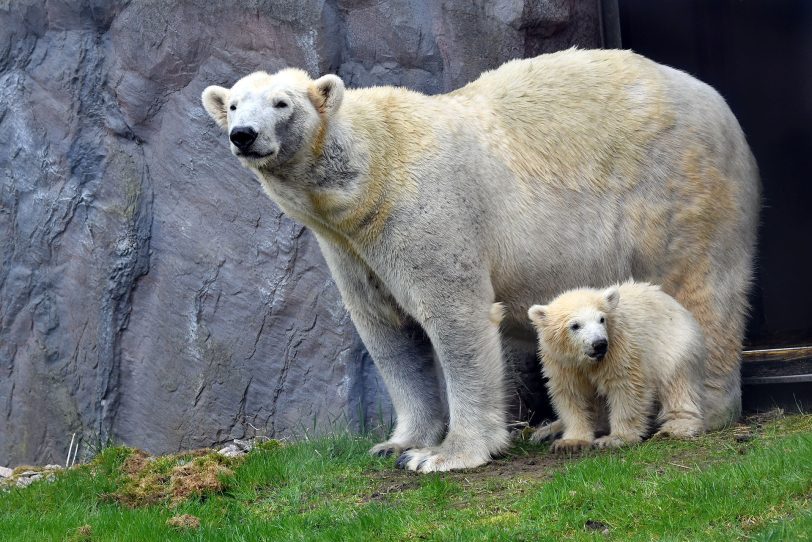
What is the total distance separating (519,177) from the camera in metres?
7.16

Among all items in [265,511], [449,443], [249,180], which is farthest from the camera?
[249,180]

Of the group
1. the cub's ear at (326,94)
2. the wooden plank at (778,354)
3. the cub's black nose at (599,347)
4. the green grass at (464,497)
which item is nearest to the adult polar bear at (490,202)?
the cub's ear at (326,94)

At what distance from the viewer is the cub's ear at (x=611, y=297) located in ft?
21.9

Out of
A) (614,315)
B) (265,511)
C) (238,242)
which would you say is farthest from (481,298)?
(238,242)

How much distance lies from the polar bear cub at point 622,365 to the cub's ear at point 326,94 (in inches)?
69.7

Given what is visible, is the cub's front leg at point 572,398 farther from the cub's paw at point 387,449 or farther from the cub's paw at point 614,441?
the cub's paw at point 387,449

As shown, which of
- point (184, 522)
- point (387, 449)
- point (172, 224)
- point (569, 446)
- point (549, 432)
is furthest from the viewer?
point (172, 224)

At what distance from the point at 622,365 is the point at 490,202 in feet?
4.35

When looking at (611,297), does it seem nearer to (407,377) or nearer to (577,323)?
(577,323)

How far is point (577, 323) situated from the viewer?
656 centimetres

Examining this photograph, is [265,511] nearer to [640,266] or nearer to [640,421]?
[640,421]

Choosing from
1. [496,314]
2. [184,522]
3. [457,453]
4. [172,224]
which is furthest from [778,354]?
[184,522]

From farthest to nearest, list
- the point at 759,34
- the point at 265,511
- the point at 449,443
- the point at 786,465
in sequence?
the point at 759,34 → the point at 449,443 → the point at 265,511 → the point at 786,465

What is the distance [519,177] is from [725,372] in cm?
195
